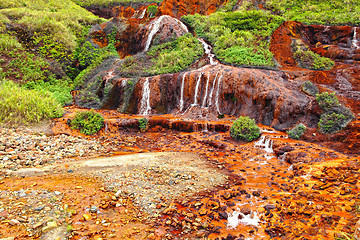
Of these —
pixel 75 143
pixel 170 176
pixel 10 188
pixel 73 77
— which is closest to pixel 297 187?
pixel 170 176

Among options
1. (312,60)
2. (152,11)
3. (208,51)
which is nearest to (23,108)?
(208,51)

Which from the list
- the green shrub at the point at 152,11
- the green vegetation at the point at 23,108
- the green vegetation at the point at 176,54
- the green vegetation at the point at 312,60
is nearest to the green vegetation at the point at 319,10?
the green vegetation at the point at 312,60

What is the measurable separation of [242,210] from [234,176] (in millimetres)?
2077

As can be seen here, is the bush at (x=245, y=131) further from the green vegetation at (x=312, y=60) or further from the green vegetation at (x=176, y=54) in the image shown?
the green vegetation at (x=312, y=60)

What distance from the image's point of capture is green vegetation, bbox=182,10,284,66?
18188mm

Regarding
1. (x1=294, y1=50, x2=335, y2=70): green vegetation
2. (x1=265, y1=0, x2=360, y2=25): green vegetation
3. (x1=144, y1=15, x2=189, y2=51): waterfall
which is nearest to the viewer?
(x1=294, y1=50, x2=335, y2=70): green vegetation

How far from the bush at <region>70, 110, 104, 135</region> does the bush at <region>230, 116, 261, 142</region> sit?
766 centimetres

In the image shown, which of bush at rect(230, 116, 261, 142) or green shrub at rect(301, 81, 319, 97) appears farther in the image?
green shrub at rect(301, 81, 319, 97)

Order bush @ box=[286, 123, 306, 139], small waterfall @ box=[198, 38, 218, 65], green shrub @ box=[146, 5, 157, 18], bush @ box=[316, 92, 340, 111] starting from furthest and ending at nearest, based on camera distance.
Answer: green shrub @ box=[146, 5, 157, 18] → small waterfall @ box=[198, 38, 218, 65] → bush @ box=[316, 92, 340, 111] → bush @ box=[286, 123, 306, 139]

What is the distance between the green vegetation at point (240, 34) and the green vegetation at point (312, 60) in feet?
8.23

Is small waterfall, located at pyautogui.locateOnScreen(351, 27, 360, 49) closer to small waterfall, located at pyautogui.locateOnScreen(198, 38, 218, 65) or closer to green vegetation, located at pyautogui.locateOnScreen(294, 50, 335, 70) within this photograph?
green vegetation, located at pyautogui.locateOnScreen(294, 50, 335, 70)

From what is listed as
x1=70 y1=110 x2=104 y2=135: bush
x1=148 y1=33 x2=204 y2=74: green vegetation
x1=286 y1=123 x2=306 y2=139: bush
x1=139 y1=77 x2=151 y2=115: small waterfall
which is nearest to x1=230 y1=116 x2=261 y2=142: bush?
x1=286 y1=123 x2=306 y2=139: bush

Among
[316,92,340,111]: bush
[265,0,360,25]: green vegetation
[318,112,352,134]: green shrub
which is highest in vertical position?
[265,0,360,25]: green vegetation

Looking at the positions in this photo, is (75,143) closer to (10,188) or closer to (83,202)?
(10,188)
